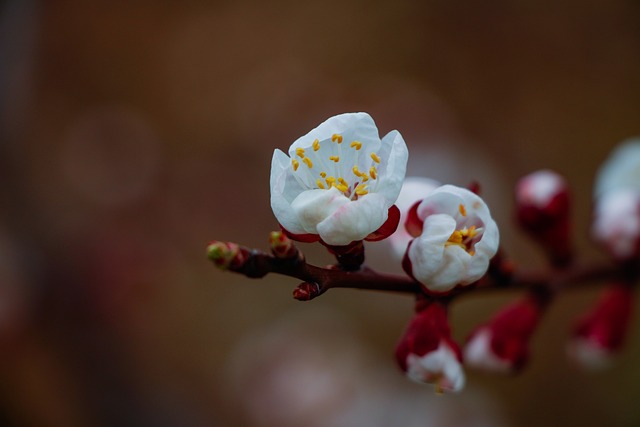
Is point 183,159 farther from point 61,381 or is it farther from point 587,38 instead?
point 587,38

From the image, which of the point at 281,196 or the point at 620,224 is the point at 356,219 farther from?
the point at 620,224

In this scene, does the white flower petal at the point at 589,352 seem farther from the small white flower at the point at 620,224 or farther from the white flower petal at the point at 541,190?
the white flower petal at the point at 541,190

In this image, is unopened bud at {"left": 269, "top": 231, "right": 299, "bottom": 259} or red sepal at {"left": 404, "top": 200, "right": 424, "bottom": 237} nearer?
unopened bud at {"left": 269, "top": 231, "right": 299, "bottom": 259}

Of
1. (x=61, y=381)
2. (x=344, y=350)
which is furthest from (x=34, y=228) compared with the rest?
(x=344, y=350)

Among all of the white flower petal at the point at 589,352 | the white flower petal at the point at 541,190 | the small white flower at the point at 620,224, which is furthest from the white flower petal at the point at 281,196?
the white flower petal at the point at 589,352

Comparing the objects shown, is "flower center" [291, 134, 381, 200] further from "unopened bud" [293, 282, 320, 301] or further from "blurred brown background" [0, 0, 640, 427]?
"blurred brown background" [0, 0, 640, 427]

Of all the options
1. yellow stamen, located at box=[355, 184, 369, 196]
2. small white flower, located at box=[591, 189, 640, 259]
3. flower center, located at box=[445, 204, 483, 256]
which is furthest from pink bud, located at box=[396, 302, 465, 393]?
small white flower, located at box=[591, 189, 640, 259]

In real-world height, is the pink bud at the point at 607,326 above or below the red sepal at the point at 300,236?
below
